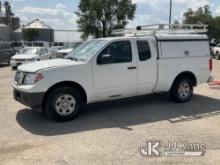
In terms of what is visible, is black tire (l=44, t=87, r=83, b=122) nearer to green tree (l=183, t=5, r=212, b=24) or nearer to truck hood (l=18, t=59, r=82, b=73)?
truck hood (l=18, t=59, r=82, b=73)

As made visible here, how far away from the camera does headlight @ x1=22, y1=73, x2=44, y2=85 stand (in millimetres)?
7156

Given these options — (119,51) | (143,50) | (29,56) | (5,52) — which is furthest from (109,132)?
(5,52)

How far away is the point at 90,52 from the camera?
7.97 meters

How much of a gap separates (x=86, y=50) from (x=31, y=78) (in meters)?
1.59

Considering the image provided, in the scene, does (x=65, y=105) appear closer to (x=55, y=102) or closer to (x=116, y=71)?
(x=55, y=102)

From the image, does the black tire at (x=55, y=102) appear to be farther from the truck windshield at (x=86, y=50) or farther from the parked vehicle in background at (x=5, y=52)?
the parked vehicle in background at (x=5, y=52)

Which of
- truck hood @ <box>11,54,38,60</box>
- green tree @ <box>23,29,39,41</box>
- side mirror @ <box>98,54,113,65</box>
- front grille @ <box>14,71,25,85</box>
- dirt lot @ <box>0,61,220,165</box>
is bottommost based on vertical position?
dirt lot @ <box>0,61,220,165</box>

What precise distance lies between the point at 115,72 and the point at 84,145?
8.31ft

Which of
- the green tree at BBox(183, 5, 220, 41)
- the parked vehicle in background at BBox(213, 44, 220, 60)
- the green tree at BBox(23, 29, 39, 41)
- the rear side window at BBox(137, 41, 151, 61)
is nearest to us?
the rear side window at BBox(137, 41, 151, 61)

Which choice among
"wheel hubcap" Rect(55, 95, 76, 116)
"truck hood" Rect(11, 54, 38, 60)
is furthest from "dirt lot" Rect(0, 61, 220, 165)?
"truck hood" Rect(11, 54, 38, 60)

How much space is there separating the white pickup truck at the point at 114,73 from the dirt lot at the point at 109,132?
17.0 inches

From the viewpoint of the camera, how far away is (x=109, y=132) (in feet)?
22.0

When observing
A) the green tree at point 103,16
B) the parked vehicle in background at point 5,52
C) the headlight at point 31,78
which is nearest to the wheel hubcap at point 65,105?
the headlight at point 31,78

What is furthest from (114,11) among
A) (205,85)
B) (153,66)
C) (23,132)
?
(23,132)
